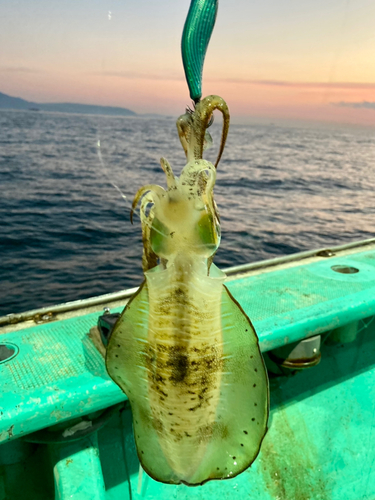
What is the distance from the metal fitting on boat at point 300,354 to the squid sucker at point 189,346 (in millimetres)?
1698

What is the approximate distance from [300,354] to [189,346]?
215cm

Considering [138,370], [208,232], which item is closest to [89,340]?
[138,370]

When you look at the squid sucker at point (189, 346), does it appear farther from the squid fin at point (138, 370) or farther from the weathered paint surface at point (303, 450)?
the weathered paint surface at point (303, 450)

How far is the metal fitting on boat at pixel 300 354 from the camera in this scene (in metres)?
3.35

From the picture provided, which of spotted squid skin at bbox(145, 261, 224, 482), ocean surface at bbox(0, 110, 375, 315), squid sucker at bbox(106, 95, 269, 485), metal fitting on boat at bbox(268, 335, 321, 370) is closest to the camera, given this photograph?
squid sucker at bbox(106, 95, 269, 485)

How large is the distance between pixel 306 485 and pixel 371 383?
118 cm

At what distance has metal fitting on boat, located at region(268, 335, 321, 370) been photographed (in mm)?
3354

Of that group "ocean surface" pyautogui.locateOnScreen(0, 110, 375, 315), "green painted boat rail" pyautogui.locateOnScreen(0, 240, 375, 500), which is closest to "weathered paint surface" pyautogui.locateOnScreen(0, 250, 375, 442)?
"green painted boat rail" pyautogui.locateOnScreen(0, 240, 375, 500)

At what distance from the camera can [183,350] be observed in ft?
4.93

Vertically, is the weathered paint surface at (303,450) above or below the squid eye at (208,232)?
below

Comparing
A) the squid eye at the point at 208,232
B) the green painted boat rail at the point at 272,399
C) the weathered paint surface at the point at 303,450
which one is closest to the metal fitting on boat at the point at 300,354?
the green painted boat rail at the point at 272,399

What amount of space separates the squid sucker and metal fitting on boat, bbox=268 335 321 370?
1.70 metres

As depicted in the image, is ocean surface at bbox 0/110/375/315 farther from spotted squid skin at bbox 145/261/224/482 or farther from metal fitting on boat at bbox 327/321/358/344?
metal fitting on boat at bbox 327/321/358/344

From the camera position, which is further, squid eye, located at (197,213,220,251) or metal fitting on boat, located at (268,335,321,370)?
metal fitting on boat, located at (268,335,321,370)
